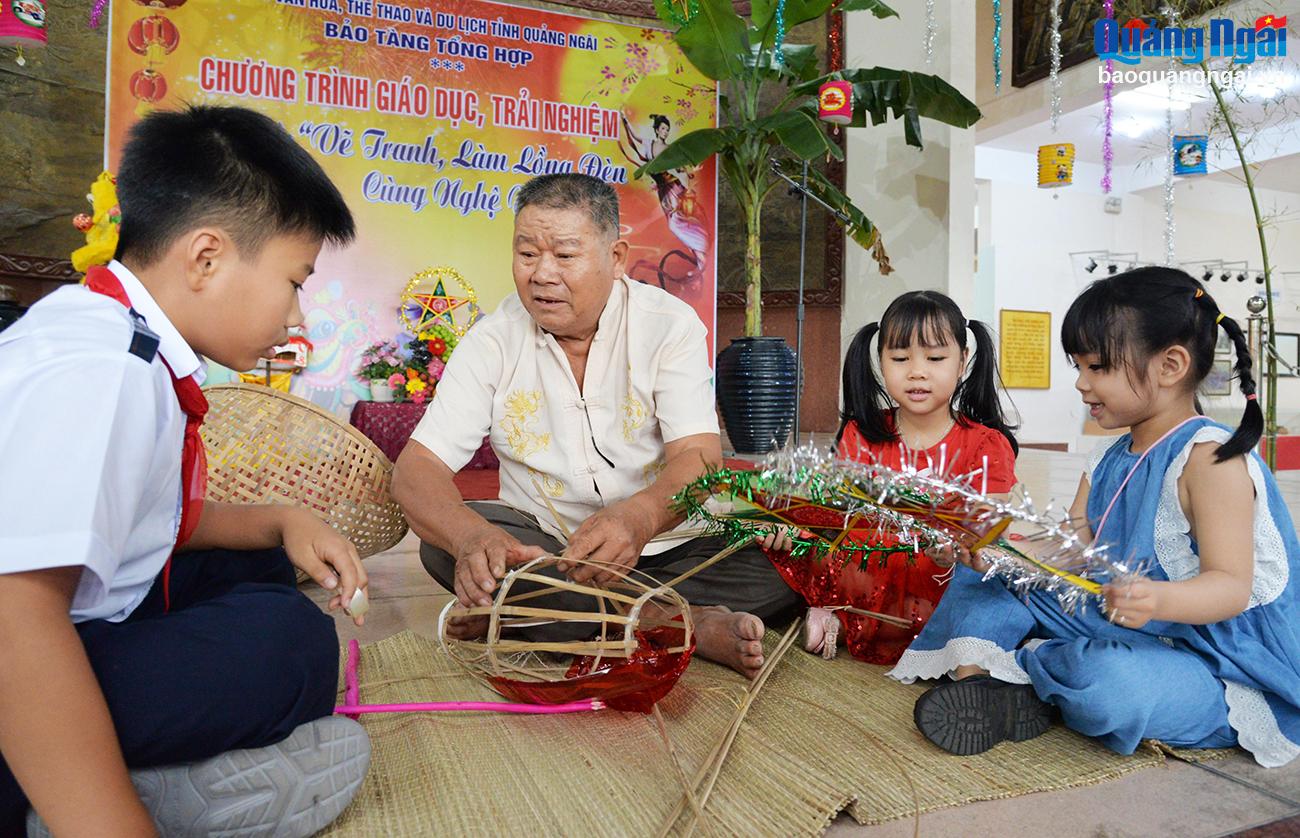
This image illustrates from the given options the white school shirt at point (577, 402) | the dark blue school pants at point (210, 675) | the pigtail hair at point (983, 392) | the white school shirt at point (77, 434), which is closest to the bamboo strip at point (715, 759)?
the dark blue school pants at point (210, 675)

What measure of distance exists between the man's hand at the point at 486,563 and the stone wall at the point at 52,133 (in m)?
4.50

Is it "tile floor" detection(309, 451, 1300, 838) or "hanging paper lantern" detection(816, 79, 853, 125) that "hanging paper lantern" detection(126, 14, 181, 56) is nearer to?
"hanging paper lantern" detection(816, 79, 853, 125)

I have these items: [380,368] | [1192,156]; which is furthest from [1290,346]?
[380,368]

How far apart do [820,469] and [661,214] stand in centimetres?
422

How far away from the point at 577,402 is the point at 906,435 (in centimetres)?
76

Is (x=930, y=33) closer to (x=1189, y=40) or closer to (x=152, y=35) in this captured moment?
(x=1189, y=40)

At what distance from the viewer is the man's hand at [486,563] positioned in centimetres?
135

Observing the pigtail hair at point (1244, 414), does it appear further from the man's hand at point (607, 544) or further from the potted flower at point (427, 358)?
the potted flower at point (427, 358)

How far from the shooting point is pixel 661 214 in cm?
521

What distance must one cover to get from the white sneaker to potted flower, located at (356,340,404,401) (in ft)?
12.7

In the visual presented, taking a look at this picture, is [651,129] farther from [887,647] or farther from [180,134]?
[180,134]

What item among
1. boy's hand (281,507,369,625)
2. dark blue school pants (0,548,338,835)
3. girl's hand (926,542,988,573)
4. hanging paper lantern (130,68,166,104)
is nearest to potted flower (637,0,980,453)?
hanging paper lantern (130,68,166,104)

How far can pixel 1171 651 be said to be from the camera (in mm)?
1301

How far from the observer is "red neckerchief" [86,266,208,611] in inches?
35.0
